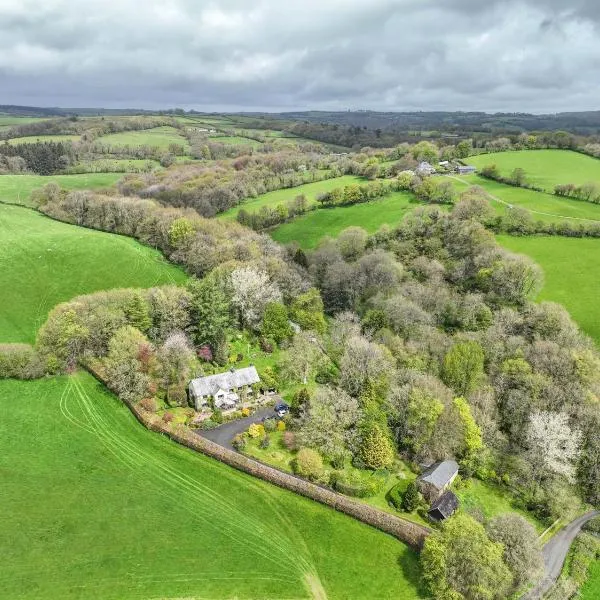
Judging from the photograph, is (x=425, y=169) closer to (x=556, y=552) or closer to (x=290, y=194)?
(x=290, y=194)

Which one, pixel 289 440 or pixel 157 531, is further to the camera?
pixel 289 440

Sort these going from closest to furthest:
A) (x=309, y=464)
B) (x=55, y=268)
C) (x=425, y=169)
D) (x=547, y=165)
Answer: (x=309, y=464)
(x=55, y=268)
(x=425, y=169)
(x=547, y=165)

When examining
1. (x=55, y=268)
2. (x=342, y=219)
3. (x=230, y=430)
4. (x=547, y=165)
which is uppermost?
(x=547, y=165)

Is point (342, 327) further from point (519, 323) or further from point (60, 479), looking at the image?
point (60, 479)

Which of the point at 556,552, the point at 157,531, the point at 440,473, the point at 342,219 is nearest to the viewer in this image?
the point at 157,531

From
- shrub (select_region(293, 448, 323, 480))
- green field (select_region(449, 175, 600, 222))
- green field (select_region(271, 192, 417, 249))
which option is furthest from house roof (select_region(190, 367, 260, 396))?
green field (select_region(449, 175, 600, 222))

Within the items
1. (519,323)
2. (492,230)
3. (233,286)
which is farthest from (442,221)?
(233,286)

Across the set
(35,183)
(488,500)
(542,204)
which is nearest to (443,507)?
(488,500)

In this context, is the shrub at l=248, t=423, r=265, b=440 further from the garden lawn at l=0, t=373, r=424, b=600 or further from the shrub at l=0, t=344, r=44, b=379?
the shrub at l=0, t=344, r=44, b=379

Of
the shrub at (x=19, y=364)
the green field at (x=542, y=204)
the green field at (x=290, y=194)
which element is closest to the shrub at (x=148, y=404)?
the shrub at (x=19, y=364)
